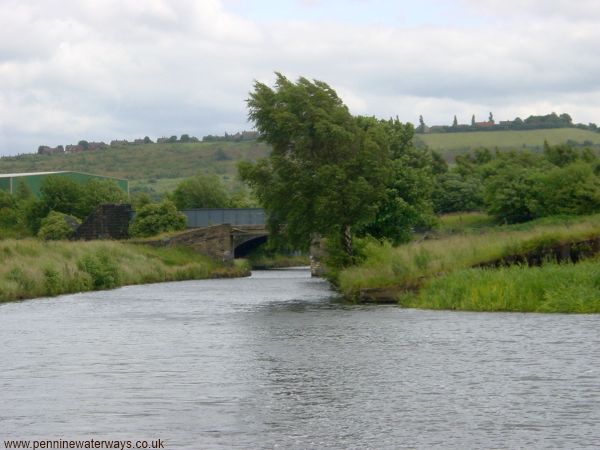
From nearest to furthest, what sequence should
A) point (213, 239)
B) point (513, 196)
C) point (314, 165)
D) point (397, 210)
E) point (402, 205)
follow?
1. point (314, 165)
2. point (402, 205)
3. point (397, 210)
4. point (513, 196)
5. point (213, 239)

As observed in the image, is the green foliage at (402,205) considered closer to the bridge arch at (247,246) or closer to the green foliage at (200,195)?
the bridge arch at (247,246)

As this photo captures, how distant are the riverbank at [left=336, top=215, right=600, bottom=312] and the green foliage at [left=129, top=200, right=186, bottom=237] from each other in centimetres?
4953

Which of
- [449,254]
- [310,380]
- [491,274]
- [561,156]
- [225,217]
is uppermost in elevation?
[561,156]

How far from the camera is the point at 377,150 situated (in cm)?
6375

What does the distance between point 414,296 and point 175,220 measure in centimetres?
6201

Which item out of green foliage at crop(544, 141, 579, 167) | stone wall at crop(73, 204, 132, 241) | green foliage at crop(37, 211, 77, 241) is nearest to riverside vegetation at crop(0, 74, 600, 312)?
stone wall at crop(73, 204, 132, 241)

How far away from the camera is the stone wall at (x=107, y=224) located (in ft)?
346

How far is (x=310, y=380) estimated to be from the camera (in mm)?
24531

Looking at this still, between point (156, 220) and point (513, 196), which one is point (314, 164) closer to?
point (513, 196)

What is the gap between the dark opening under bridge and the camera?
3903 inches

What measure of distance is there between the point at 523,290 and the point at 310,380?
17.2 meters

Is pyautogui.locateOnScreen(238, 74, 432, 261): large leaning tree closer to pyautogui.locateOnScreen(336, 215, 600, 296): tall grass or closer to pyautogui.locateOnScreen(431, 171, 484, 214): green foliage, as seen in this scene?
pyautogui.locateOnScreen(336, 215, 600, 296): tall grass

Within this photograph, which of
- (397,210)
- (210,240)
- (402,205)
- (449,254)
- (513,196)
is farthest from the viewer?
(210,240)

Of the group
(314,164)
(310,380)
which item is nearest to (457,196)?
(314,164)
